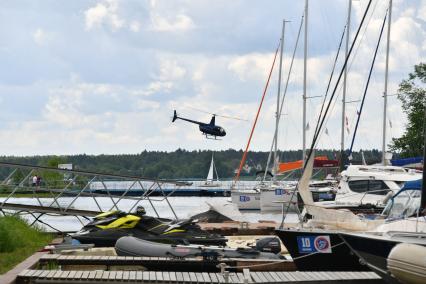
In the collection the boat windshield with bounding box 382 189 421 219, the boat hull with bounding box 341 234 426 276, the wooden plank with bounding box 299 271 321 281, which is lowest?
the wooden plank with bounding box 299 271 321 281

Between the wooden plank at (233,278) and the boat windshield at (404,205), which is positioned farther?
the boat windshield at (404,205)

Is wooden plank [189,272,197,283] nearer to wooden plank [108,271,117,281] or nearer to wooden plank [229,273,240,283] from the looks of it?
wooden plank [229,273,240,283]

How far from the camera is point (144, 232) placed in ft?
73.6

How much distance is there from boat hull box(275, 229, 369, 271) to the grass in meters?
5.50

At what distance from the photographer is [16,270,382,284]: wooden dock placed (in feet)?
49.8

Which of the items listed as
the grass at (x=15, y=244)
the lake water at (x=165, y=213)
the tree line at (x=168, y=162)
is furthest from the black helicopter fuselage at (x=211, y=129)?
the tree line at (x=168, y=162)

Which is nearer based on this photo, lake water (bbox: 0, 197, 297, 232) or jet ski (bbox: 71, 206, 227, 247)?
jet ski (bbox: 71, 206, 227, 247)

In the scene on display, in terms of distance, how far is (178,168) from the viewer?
175 metres

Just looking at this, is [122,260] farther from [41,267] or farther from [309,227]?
[309,227]

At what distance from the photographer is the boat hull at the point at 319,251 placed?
59.5ft

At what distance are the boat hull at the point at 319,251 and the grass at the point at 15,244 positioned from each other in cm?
550

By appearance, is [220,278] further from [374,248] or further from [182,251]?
[182,251]

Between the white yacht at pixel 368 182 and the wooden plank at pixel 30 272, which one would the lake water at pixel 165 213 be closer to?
the white yacht at pixel 368 182

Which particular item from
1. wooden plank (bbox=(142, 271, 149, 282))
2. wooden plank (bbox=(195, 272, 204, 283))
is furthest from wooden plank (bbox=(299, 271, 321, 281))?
wooden plank (bbox=(142, 271, 149, 282))
